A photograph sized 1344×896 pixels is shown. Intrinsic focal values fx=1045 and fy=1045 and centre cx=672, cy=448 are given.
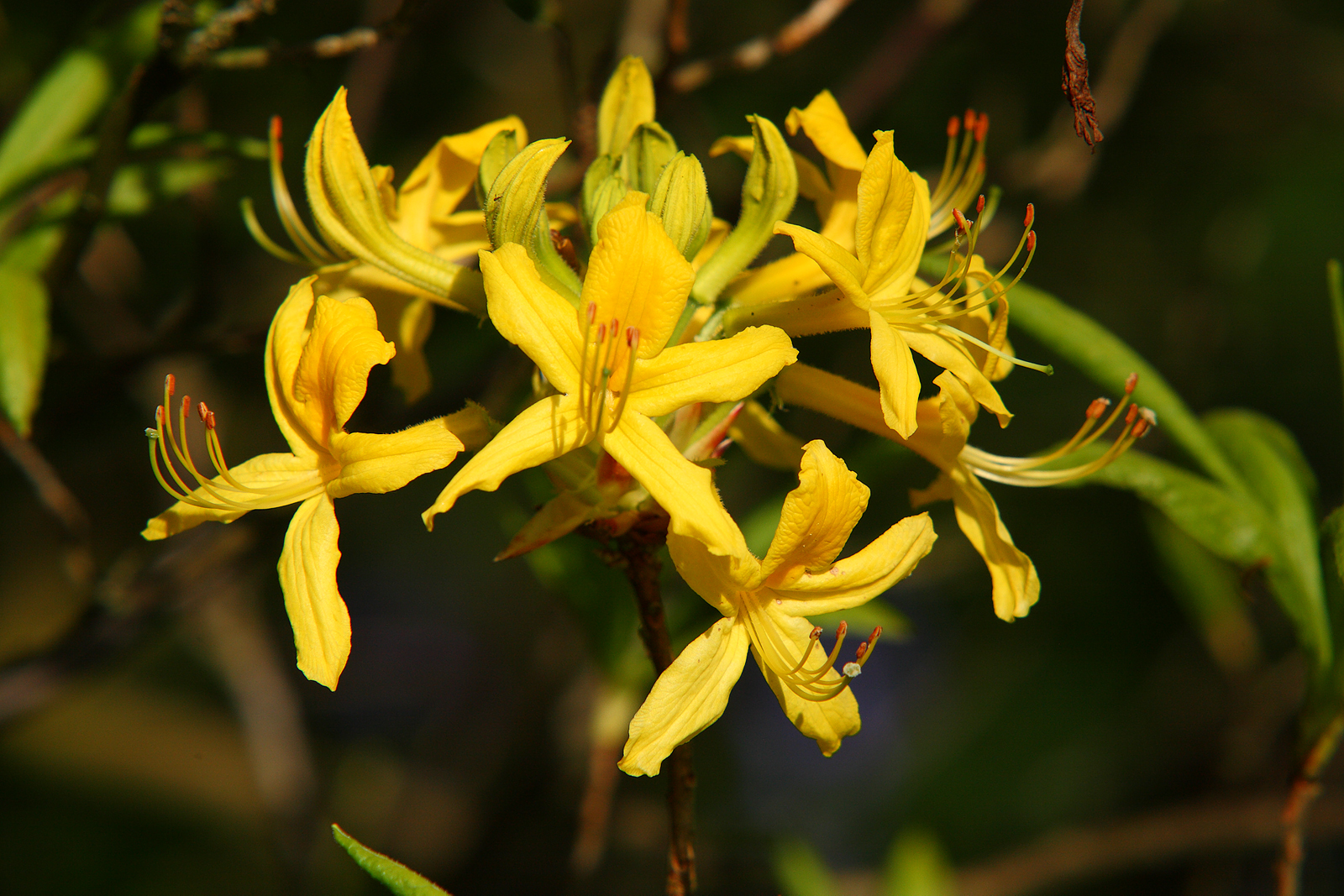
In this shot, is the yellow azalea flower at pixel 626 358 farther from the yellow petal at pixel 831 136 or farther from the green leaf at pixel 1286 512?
the green leaf at pixel 1286 512

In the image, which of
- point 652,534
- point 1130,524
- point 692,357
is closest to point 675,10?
point 692,357

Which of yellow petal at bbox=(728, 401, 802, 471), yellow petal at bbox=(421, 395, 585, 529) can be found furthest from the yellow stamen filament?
yellow petal at bbox=(421, 395, 585, 529)

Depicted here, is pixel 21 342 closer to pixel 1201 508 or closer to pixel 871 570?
pixel 871 570

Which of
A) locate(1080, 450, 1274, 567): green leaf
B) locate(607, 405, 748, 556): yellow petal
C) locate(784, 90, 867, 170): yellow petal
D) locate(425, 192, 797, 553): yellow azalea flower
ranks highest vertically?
locate(784, 90, 867, 170): yellow petal

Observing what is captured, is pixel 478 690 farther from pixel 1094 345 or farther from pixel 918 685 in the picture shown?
pixel 1094 345

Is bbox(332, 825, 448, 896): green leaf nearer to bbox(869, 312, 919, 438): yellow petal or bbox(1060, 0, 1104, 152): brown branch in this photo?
bbox(869, 312, 919, 438): yellow petal

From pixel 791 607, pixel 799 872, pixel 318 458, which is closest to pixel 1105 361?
pixel 791 607
